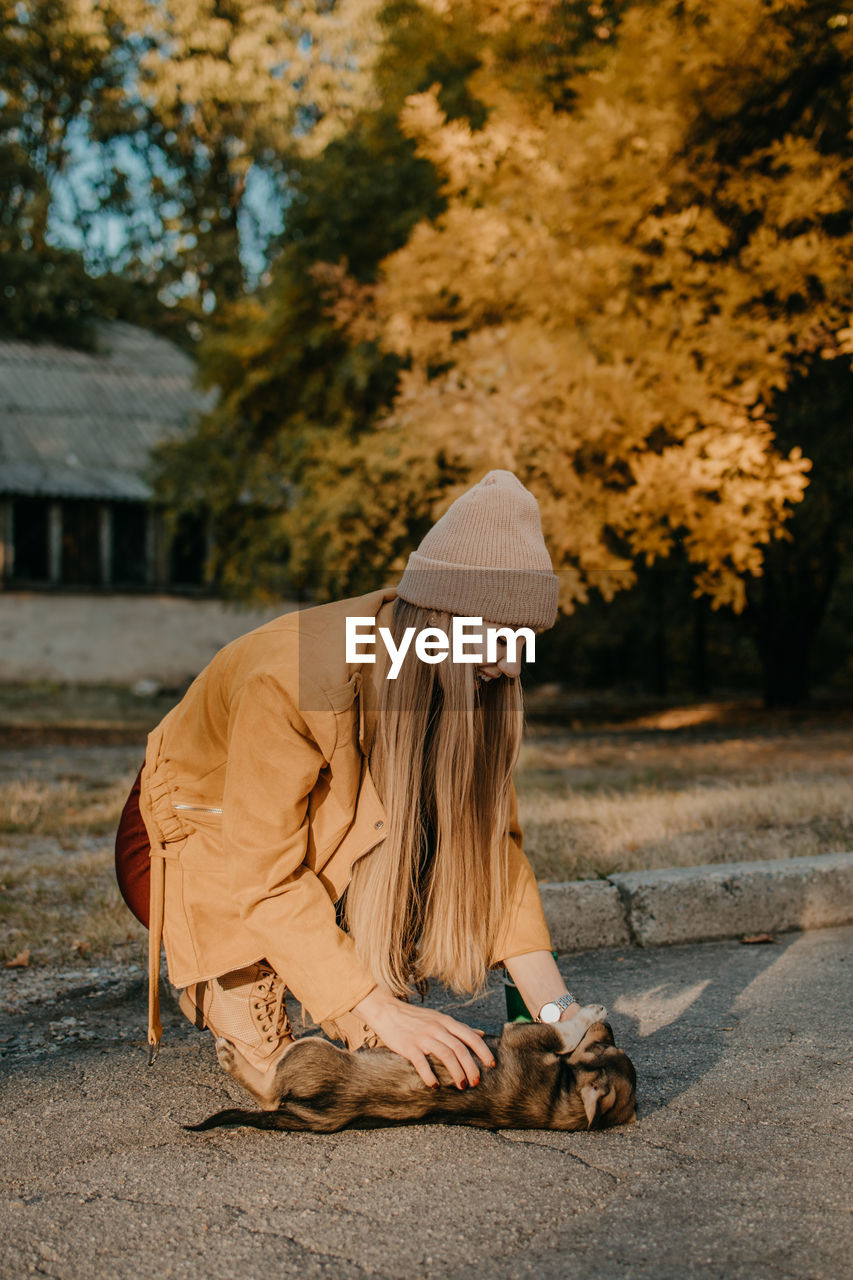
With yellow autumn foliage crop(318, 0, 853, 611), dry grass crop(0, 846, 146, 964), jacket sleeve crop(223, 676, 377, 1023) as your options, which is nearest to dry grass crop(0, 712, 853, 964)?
dry grass crop(0, 846, 146, 964)

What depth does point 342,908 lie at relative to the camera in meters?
2.71

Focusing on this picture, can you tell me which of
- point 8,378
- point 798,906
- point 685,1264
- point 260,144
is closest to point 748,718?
point 798,906

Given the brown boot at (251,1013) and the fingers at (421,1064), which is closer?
the fingers at (421,1064)

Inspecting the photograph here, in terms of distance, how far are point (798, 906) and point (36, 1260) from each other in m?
3.17

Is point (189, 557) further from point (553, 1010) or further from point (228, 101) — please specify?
point (553, 1010)

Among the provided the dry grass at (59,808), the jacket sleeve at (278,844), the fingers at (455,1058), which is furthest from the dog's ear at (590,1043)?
the dry grass at (59,808)

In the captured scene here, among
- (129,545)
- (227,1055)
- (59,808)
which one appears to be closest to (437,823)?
(227,1055)

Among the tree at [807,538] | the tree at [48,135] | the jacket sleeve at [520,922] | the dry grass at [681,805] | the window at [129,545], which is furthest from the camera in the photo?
the tree at [48,135]

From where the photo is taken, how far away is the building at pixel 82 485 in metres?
18.2

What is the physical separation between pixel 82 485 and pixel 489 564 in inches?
673

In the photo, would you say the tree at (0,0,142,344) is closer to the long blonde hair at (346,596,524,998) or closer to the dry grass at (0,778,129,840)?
the dry grass at (0,778,129,840)

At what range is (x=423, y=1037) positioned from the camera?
232cm

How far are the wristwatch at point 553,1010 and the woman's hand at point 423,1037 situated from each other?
29cm

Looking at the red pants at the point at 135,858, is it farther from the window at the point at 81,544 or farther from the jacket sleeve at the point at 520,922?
the window at the point at 81,544
